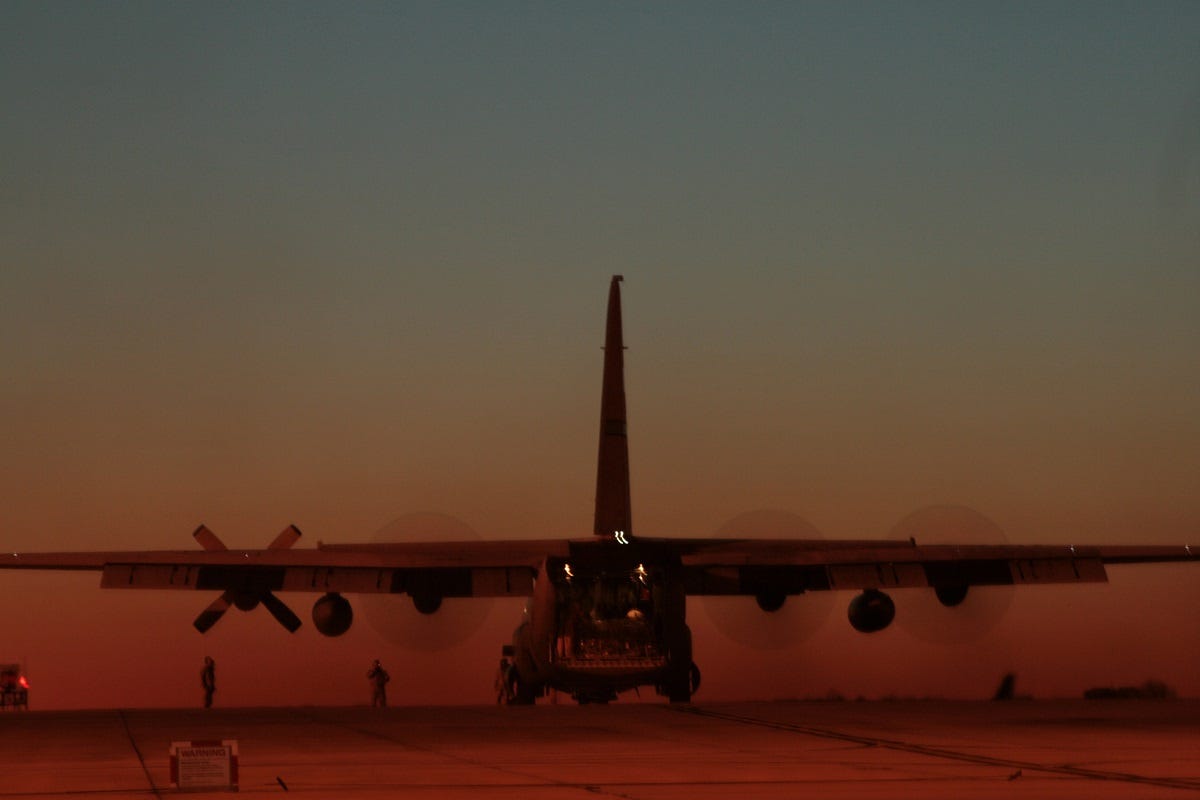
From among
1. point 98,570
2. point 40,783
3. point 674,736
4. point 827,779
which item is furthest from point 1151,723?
point 98,570

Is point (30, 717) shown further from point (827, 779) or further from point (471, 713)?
point (827, 779)

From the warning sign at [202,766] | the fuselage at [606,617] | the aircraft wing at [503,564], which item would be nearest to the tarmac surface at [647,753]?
the warning sign at [202,766]

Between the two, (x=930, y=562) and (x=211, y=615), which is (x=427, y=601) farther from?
(x=930, y=562)

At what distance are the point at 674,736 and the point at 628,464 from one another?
1927cm

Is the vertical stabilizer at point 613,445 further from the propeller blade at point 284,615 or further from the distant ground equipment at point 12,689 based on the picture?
the distant ground equipment at point 12,689

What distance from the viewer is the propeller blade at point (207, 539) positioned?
45.3 metres

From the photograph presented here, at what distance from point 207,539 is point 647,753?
26.4 m

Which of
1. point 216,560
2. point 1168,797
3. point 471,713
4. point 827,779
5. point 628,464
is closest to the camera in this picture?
point 1168,797

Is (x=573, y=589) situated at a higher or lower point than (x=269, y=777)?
higher

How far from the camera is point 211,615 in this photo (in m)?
43.2

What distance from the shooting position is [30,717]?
34.2 metres

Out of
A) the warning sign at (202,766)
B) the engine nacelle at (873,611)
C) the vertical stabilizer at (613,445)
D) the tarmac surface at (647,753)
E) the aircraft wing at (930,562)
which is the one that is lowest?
the tarmac surface at (647,753)

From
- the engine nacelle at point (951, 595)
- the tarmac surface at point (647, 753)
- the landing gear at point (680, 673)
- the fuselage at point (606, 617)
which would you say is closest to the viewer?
the tarmac surface at point (647, 753)

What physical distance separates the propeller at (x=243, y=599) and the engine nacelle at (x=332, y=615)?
1.51 metres
